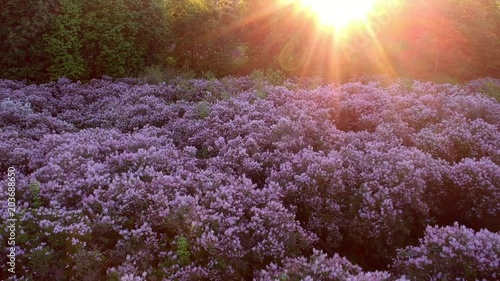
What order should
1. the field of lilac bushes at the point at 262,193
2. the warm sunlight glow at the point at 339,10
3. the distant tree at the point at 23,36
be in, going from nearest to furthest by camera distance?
the field of lilac bushes at the point at 262,193 < the distant tree at the point at 23,36 < the warm sunlight glow at the point at 339,10

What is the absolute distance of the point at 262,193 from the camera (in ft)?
21.2

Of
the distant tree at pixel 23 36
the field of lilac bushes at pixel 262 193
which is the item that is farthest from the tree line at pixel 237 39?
the field of lilac bushes at pixel 262 193

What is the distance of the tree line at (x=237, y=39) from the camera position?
720 inches

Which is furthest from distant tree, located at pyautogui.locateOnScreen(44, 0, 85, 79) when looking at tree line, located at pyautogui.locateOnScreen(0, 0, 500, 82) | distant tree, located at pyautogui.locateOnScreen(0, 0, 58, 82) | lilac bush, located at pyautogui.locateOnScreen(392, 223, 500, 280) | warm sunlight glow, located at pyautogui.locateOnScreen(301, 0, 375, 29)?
lilac bush, located at pyautogui.locateOnScreen(392, 223, 500, 280)

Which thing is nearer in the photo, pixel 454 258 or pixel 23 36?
pixel 454 258

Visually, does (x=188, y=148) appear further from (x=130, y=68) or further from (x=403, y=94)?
(x=130, y=68)

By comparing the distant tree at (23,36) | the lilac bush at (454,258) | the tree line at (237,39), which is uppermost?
the tree line at (237,39)

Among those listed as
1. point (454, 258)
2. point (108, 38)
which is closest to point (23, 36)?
point (108, 38)

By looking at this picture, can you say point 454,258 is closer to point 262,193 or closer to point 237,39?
point 262,193

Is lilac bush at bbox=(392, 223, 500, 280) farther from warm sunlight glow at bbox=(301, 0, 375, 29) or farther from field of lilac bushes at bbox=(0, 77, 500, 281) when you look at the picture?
warm sunlight glow at bbox=(301, 0, 375, 29)

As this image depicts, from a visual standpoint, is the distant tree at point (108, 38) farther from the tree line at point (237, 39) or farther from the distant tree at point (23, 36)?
the distant tree at point (23, 36)

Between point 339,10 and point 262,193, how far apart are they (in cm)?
1744

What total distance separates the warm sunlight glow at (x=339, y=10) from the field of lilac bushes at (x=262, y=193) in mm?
11197

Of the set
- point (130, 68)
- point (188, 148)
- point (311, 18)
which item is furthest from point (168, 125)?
point (311, 18)
